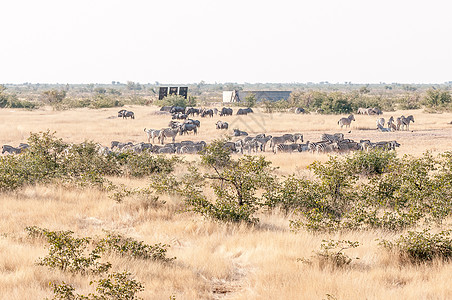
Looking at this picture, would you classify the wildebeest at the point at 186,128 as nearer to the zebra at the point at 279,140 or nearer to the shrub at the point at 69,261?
the zebra at the point at 279,140

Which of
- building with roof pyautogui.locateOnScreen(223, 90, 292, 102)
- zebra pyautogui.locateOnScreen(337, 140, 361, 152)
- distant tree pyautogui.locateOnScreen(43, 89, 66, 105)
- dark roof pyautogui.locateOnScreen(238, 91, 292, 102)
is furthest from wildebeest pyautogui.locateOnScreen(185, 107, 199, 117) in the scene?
zebra pyautogui.locateOnScreen(337, 140, 361, 152)

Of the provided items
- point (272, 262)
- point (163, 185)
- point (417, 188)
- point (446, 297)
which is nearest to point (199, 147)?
point (163, 185)

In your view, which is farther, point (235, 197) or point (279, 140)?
point (279, 140)

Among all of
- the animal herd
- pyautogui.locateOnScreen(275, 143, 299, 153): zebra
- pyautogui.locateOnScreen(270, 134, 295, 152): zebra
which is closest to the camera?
the animal herd

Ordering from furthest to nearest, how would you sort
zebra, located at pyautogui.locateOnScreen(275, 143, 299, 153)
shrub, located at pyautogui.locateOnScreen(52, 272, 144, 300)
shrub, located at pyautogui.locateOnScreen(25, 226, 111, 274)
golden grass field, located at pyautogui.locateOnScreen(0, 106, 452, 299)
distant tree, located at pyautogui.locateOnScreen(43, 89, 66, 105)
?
1. distant tree, located at pyautogui.locateOnScreen(43, 89, 66, 105)
2. zebra, located at pyautogui.locateOnScreen(275, 143, 299, 153)
3. shrub, located at pyautogui.locateOnScreen(25, 226, 111, 274)
4. golden grass field, located at pyautogui.locateOnScreen(0, 106, 452, 299)
5. shrub, located at pyautogui.locateOnScreen(52, 272, 144, 300)

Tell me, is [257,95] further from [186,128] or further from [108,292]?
[108,292]

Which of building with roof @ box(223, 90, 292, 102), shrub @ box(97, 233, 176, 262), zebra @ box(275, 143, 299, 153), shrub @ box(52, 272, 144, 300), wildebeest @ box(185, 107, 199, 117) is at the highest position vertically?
building with roof @ box(223, 90, 292, 102)

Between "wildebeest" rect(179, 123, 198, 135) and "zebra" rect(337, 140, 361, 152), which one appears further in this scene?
"wildebeest" rect(179, 123, 198, 135)

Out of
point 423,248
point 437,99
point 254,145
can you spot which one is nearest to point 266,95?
point 437,99

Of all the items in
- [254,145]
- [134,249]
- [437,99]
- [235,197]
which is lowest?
[254,145]

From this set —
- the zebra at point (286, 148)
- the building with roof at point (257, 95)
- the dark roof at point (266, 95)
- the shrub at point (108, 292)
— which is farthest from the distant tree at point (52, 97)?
the shrub at point (108, 292)

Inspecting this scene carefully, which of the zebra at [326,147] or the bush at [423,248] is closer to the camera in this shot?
the bush at [423,248]

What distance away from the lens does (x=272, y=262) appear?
6688 mm

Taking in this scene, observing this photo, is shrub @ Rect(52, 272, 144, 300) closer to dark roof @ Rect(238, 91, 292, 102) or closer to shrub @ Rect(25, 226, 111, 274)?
shrub @ Rect(25, 226, 111, 274)
